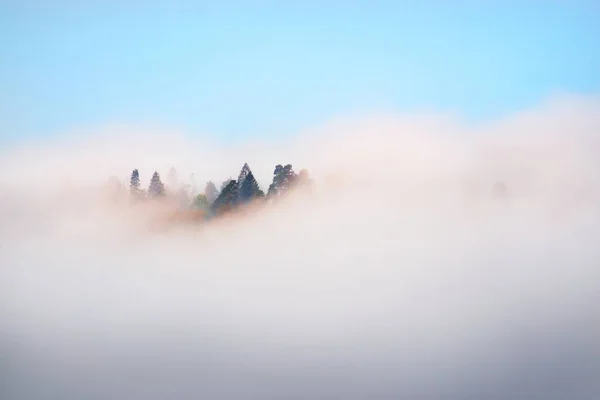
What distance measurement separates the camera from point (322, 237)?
189 feet

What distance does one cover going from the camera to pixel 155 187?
75.1m

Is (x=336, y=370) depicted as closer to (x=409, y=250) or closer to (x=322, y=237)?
(x=409, y=250)

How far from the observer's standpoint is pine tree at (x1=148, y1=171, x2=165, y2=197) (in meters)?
74.8

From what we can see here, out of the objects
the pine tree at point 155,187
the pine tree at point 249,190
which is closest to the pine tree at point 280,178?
the pine tree at point 249,190

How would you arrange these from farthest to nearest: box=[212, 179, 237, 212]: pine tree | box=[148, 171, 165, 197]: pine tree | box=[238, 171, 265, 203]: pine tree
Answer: box=[148, 171, 165, 197]: pine tree, box=[212, 179, 237, 212]: pine tree, box=[238, 171, 265, 203]: pine tree

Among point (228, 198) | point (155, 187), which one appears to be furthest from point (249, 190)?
point (155, 187)

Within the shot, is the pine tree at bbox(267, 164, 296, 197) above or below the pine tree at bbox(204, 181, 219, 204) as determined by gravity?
below

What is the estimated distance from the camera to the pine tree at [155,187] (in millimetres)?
74850

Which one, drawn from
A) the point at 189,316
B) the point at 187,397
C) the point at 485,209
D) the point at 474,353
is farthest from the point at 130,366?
the point at 485,209

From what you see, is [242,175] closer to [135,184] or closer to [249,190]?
[249,190]

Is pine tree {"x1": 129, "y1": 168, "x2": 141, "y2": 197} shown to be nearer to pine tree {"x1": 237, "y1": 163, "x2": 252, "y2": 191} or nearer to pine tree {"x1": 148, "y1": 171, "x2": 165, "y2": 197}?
pine tree {"x1": 148, "y1": 171, "x2": 165, "y2": 197}

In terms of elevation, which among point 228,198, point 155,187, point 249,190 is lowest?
point 228,198

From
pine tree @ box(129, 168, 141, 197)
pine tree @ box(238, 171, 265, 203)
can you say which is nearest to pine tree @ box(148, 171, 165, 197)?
pine tree @ box(129, 168, 141, 197)

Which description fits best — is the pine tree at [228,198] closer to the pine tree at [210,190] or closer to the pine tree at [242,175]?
the pine tree at [242,175]
